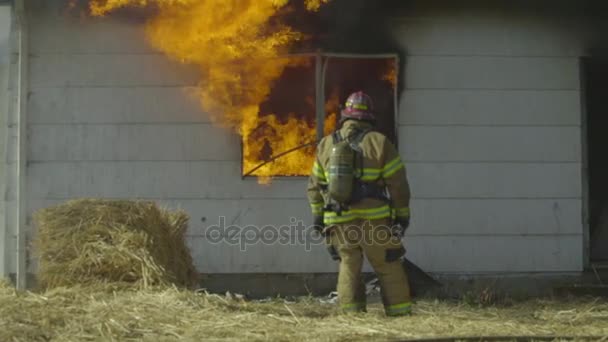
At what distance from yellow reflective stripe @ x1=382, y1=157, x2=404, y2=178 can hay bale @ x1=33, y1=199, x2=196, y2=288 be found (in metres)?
2.14

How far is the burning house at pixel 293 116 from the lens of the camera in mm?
10500

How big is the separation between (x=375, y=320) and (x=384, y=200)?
1.04 m

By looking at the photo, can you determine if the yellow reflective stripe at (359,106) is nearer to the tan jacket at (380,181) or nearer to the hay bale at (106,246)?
the tan jacket at (380,181)

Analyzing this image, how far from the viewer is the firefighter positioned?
815cm

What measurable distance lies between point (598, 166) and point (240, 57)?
5.03 metres

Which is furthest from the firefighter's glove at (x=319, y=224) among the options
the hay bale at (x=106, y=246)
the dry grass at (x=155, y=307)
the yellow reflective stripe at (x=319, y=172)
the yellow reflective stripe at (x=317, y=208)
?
the hay bale at (x=106, y=246)

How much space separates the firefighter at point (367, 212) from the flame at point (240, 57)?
2342mm

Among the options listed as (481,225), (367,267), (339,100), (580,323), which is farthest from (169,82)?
(580,323)

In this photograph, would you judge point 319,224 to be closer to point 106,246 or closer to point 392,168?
point 392,168

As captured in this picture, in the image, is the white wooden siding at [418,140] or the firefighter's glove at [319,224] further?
the white wooden siding at [418,140]

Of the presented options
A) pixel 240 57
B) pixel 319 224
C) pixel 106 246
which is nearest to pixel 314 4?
pixel 240 57

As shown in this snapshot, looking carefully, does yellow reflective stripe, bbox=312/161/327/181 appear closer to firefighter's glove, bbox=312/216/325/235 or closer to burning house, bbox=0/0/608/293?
firefighter's glove, bbox=312/216/325/235

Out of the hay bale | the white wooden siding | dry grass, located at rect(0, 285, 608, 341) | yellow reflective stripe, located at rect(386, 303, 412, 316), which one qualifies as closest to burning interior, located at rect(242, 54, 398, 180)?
the white wooden siding

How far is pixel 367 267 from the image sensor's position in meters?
10.7
